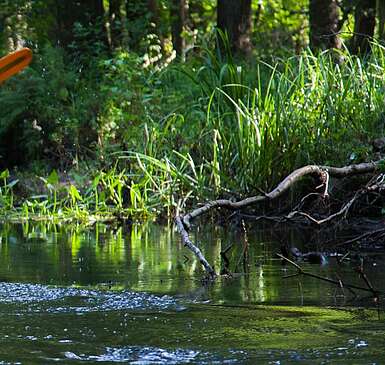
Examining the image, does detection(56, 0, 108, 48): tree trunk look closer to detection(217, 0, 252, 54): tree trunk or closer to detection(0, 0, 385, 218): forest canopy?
detection(0, 0, 385, 218): forest canopy

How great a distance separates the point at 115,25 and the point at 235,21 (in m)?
3.67

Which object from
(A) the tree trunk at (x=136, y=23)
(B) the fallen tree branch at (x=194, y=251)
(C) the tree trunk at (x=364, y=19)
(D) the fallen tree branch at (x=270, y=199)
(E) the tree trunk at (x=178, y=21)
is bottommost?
(B) the fallen tree branch at (x=194, y=251)

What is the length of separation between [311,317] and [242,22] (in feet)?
38.2

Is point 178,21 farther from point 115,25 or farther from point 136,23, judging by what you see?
point 136,23

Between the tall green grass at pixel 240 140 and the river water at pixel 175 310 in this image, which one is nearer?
the river water at pixel 175 310

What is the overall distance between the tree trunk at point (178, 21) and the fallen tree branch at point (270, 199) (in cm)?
1507

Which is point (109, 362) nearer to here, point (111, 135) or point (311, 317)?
point (311, 317)

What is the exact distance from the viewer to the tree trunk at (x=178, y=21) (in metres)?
22.0

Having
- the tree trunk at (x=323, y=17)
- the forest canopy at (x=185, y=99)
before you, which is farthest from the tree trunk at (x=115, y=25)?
the tree trunk at (x=323, y=17)

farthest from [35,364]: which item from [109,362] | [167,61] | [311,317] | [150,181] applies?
[167,61]

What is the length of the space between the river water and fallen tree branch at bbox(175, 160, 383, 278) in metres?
0.21

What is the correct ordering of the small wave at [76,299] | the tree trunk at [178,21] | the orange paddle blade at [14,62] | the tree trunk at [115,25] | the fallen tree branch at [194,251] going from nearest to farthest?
the small wave at [76,299] < the fallen tree branch at [194,251] < the orange paddle blade at [14,62] < the tree trunk at [115,25] < the tree trunk at [178,21]

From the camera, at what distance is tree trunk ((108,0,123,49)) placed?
1724cm

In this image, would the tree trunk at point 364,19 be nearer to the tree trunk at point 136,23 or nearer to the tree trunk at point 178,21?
the tree trunk at point 136,23
